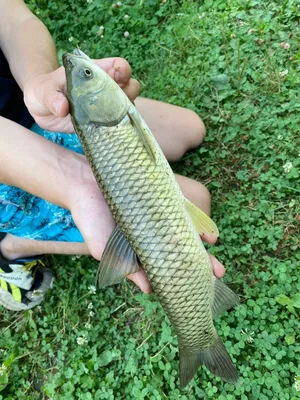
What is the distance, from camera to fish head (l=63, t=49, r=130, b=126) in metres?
1.56

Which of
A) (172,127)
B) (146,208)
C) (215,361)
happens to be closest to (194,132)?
(172,127)

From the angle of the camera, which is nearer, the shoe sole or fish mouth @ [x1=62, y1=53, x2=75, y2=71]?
fish mouth @ [x1=62, y1=53, x2=75, y2=71]

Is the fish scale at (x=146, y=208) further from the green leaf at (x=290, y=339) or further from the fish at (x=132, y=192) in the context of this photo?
the green leaf at (x=290, y=339)

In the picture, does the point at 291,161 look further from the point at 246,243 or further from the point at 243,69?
the point at 243,69

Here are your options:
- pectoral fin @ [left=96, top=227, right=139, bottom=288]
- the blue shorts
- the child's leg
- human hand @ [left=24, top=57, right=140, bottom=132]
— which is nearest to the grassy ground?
the child's leg

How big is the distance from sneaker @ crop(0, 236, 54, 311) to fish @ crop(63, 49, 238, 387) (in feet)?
3.68

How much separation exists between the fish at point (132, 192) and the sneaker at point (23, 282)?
1120 mm

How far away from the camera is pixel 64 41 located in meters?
3.48

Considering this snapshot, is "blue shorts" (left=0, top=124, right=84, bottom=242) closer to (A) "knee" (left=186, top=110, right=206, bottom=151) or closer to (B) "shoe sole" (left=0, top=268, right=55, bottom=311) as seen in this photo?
(B) "shoe sole" (left=0, top=268, right=55, bottom=311)

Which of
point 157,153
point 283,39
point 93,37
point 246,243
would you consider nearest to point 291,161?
point 246,243

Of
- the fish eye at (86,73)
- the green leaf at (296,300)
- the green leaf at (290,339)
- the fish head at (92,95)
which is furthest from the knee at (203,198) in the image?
the fish eye at (86,73)

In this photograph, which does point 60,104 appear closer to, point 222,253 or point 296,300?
point 222,253

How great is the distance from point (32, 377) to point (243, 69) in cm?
228

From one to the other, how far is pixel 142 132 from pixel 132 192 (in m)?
0.23
